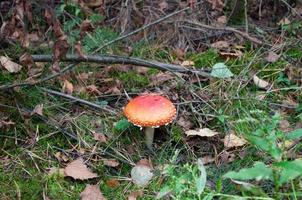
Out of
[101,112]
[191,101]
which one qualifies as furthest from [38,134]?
[191,101]

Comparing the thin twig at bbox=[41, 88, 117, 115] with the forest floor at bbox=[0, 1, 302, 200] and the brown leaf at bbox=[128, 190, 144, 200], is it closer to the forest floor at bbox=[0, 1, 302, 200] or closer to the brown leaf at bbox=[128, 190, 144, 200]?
the forest floor at bbox=[0, 1, 302, 200]

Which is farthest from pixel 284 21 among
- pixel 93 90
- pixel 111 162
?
pixel 111 162

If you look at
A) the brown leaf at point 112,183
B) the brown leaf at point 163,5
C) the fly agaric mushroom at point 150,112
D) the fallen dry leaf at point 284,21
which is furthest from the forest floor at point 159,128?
the brown leaf at point 163,5

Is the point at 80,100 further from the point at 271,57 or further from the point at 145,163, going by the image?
the point at 271,57

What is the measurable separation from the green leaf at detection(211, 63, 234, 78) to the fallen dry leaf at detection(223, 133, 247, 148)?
72 cm

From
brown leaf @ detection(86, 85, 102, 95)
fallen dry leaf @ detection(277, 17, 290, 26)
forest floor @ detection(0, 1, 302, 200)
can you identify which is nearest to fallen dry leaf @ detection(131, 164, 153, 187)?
forest floor @ detection(0, 1, 302, 200)

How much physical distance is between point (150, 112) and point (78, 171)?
58cm

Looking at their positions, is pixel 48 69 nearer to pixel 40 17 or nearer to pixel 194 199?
pixel 40 17

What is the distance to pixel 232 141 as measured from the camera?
126 inches

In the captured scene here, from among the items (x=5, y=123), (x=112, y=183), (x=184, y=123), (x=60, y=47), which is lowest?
(x=112, y=183)

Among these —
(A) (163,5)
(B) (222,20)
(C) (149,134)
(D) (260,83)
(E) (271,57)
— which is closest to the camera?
(C) (149,134)

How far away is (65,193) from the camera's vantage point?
2924 millimetres

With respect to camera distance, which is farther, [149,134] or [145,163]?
[149,134]

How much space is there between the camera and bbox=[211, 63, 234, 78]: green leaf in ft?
12.5
